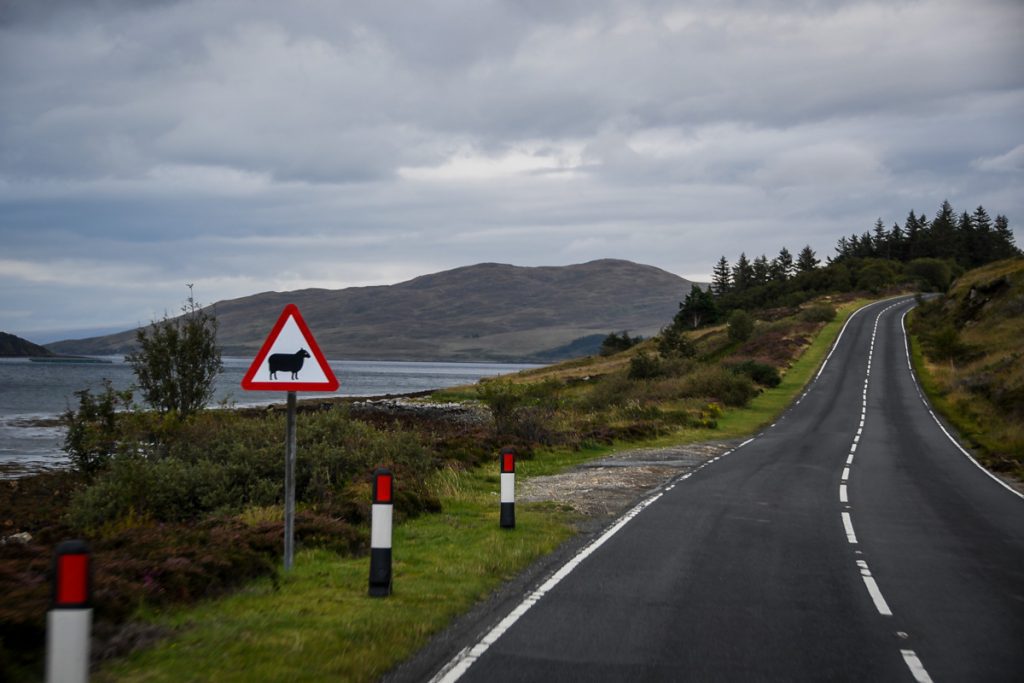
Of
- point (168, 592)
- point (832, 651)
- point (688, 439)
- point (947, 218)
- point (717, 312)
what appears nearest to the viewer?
point (832, 651)

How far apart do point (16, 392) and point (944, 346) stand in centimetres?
7357

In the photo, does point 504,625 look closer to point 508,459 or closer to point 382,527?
point 382,527

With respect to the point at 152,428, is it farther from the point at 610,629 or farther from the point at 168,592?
the point at 610,629

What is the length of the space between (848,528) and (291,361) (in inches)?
347

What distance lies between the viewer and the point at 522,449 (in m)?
23.4

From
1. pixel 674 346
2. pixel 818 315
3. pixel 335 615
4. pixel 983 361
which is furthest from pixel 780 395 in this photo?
pixel 335 615

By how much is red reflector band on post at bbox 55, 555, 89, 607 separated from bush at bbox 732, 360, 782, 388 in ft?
172

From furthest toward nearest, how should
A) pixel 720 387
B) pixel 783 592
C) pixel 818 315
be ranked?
pixel 818 315
pixel 720 387
pixel 783 592

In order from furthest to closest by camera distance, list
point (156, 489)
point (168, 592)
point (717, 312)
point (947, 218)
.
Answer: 1. point (947, 218)
2. point (717, 312)
3. point (156, 489)
4. point (168, 592)

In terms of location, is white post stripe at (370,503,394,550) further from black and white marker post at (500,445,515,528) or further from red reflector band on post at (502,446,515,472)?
black and white marker post at (500,445,515,528)

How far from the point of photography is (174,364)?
918 inches

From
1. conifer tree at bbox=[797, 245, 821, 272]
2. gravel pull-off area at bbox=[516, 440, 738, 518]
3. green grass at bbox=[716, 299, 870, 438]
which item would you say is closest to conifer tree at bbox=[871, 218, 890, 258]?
conifer tree at bbox=[797, 245, 821, 272]

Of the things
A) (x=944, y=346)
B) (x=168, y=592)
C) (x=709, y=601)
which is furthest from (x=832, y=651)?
(x=944, y=346)

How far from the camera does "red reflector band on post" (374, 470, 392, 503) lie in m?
7.93
